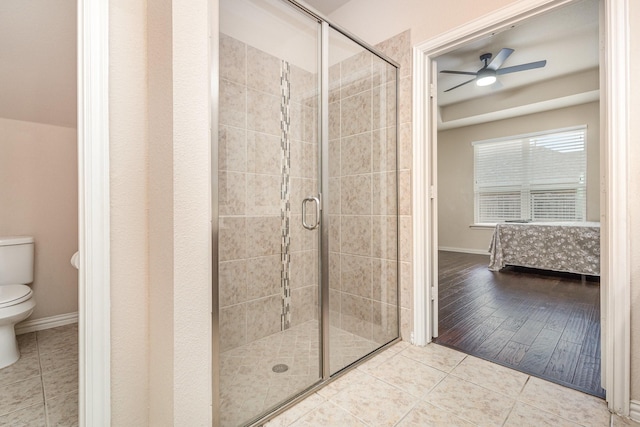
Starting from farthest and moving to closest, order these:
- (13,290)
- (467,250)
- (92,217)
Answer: (467,250) → (13,290) → (92,217)

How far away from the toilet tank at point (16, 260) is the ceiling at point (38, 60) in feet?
3.13

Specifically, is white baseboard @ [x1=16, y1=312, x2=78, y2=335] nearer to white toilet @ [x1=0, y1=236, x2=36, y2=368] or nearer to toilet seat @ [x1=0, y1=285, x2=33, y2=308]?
white toilet @ [x1=0, y1=236, x2=36, y2=368]

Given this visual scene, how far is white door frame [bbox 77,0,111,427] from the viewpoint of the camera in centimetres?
106

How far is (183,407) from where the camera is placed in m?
1.05

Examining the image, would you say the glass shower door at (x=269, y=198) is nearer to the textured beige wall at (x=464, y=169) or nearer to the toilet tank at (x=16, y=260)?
the toilet tank at (x=16, y=260)

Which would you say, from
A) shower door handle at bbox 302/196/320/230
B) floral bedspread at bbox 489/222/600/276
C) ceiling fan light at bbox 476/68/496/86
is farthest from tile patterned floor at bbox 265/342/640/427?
ceiling fan light at bbox 476/68/496/86

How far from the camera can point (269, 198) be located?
5.62 ft

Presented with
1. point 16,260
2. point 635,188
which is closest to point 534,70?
point 635,188

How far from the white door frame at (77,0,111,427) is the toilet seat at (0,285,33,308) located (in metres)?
1.28

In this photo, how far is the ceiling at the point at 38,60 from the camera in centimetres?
163

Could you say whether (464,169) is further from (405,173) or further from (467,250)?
(405,173)

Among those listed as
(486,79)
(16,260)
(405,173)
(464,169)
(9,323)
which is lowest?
(9,323)

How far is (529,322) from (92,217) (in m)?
3.14

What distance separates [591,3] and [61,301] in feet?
17.8
